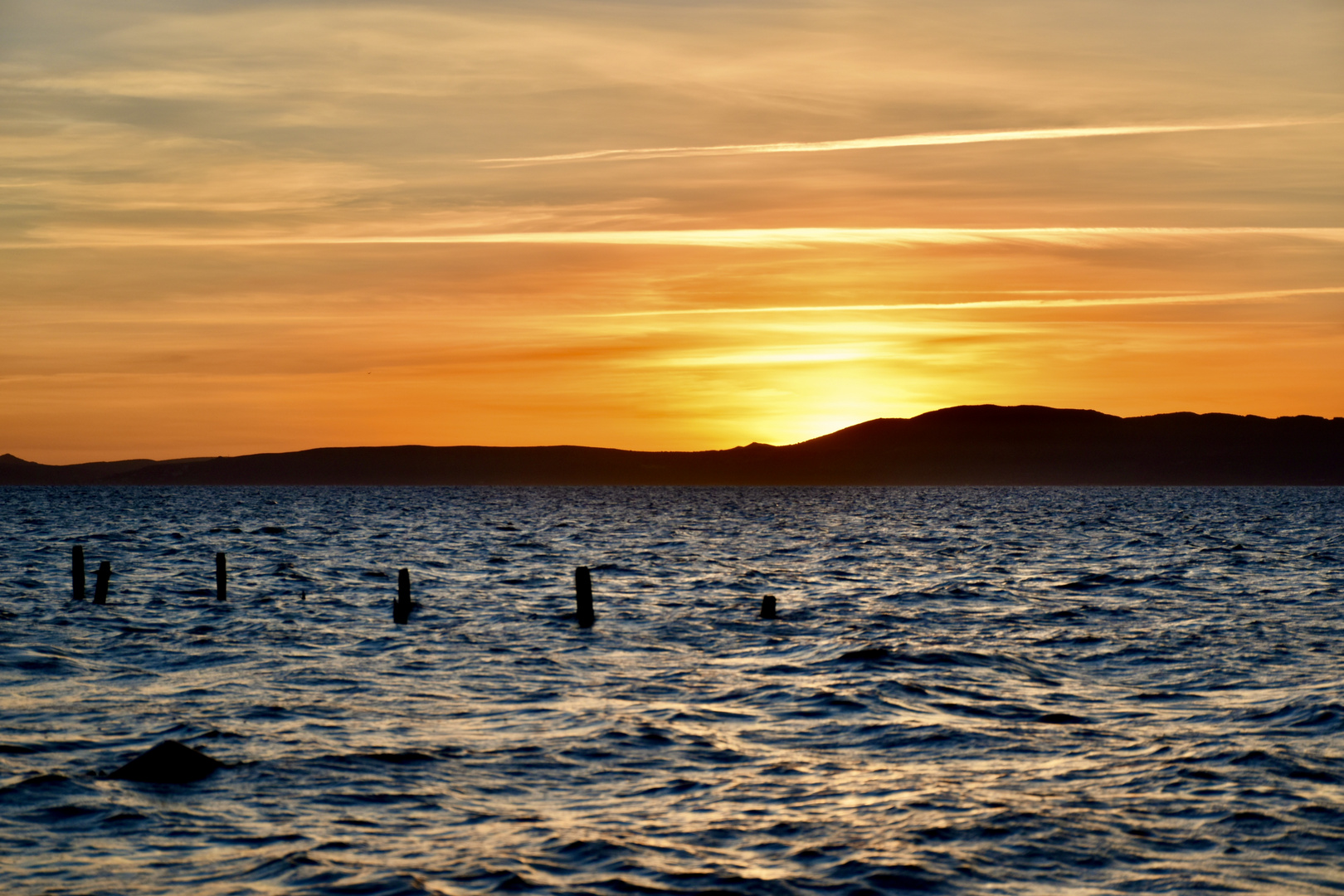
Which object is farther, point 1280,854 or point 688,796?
point 688,796

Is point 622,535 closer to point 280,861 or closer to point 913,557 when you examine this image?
point 913,557

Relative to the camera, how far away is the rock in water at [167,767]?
1501 cm

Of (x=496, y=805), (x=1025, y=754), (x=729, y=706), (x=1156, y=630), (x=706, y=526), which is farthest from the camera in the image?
(x=706, y=526)

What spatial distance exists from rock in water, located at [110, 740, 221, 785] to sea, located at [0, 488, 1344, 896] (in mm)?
248

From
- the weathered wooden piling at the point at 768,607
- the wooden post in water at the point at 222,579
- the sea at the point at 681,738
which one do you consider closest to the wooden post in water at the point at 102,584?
the sea at the point at 681,738

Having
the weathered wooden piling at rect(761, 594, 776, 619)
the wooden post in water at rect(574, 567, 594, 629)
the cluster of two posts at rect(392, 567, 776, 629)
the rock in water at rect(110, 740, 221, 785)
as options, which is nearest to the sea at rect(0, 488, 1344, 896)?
the rock in water at rect(110, 740, 221, 785)

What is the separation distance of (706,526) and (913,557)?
35.9m

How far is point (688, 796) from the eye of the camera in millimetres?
14539

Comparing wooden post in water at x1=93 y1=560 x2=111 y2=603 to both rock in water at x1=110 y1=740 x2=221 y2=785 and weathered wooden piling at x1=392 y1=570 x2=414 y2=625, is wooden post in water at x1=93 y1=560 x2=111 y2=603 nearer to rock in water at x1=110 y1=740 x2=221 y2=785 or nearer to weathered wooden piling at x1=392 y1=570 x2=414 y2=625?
weathered wooden piling at x1=392 y1=570 x2=414 y2=625

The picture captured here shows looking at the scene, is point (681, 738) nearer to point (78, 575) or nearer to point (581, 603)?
point (581, 603)

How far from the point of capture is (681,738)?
17.5m

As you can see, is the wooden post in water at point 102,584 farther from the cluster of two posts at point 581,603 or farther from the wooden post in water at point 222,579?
the cluster of two posts at point 581,603

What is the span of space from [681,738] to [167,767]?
6.74m

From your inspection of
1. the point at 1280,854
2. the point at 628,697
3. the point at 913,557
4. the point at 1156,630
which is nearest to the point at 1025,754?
the point at 1280,854
